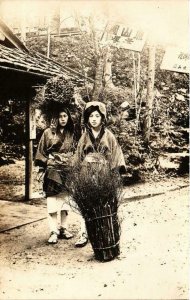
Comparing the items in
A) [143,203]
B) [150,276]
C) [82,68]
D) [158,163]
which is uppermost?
[82,68]

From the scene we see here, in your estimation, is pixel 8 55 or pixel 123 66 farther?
pixel 123 66

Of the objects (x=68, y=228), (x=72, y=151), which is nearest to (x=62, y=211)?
(x=68, y=228)

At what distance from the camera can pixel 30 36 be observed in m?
5.74

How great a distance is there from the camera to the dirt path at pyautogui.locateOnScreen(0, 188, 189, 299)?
386 cm

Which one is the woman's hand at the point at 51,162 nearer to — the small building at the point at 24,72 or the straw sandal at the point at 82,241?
the straw sandal at the point at 82,241

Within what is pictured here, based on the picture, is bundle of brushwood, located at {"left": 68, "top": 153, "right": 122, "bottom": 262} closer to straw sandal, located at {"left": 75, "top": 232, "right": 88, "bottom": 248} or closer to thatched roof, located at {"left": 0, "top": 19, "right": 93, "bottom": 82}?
straw sandal, located at {"left": 75, "top": 232, "right": 88, "bottom": 248}

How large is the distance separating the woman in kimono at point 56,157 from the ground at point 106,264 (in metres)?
0.41

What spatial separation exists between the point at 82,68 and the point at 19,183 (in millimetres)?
2292

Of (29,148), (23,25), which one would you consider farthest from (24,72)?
(29,148)

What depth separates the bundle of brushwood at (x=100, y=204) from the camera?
431 centimetres

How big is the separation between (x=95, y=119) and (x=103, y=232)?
128 cm

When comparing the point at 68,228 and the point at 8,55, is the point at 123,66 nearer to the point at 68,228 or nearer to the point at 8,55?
the point at 8,55

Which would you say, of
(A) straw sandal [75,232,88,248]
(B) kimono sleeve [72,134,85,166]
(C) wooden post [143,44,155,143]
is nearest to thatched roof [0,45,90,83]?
(B) kimono sleeve [72,134,85,166]

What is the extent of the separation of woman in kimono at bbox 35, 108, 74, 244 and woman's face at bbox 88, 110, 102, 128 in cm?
33
